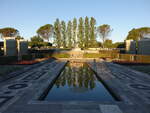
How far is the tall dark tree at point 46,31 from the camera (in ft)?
247

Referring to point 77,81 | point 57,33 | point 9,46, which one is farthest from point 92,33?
point 77,81

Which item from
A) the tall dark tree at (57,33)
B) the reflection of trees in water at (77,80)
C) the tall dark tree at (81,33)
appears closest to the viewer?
the reflection of trees in water at (77,80)

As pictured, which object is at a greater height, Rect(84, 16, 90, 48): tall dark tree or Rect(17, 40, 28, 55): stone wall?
Rect(84, 16, 90, 48): tall dark tree

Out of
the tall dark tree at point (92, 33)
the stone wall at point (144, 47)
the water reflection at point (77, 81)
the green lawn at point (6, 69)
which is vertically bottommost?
the water reflection at point (77, 81)

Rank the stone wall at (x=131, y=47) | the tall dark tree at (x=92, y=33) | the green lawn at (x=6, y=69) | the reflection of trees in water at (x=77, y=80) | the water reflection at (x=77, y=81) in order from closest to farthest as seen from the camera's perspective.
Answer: the water reflection at (x=77, y=81), the reflection of trees in water at (x=77, y=80), the green lawn at (x=6, y=69), the stone wall at (x=131, y=47), the tall dark tree at (x=92, y=33)

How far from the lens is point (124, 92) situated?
757 cm

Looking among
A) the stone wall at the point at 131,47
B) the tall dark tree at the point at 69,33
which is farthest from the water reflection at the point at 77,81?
the tall dark tree at the point at 69,33

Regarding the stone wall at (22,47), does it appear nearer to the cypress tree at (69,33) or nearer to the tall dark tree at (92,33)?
the cypress tree at (69,33)

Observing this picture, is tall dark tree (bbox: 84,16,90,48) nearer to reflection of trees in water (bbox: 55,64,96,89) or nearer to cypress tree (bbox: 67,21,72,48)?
cypress tree (bbox: 67,21,72,48)

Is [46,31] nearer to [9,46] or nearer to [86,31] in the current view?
[86,31]

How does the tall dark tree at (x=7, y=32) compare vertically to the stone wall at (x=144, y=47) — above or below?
above

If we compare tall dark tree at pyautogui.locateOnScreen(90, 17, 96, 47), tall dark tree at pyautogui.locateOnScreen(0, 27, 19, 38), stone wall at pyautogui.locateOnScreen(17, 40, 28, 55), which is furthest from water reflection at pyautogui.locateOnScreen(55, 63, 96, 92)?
tall dark tree at pyautogui.locateOnScreen(0, 27, 19, 38)

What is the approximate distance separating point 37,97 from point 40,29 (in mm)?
73952

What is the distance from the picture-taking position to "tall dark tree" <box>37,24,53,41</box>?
7544 cm
